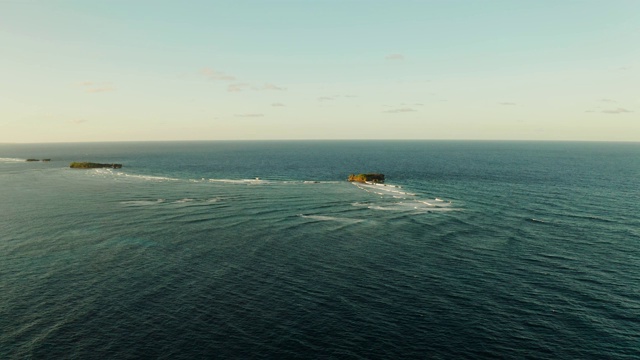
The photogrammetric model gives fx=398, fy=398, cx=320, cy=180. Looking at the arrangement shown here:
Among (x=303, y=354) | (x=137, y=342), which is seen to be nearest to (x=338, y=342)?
(x=303, y=354)

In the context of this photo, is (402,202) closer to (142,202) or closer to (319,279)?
(319,279)

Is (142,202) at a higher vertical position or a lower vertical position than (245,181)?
lower

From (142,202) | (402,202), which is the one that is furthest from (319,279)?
(142,202)

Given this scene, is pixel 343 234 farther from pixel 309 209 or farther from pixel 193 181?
pixel 193 181

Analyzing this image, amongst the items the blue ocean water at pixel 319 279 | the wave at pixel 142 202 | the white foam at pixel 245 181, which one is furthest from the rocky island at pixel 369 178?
the wave at pixel 142 202

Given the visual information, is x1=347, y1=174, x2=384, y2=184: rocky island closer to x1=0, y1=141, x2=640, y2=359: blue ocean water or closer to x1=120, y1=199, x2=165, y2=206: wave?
x1=0, y1=141, x2=640, y2=359: blue ocean water

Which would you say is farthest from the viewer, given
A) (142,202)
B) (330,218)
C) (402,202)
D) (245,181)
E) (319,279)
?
(245,181)

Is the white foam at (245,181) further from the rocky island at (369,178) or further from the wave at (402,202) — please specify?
the wave at (402,202)

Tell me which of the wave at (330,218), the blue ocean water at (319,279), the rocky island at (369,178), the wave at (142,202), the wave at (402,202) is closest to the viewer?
the blue ocean water at (319,279)
